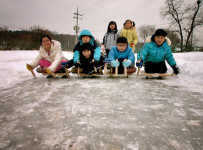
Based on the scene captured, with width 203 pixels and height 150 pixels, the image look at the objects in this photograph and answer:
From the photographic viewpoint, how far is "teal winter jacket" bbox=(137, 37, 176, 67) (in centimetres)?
335

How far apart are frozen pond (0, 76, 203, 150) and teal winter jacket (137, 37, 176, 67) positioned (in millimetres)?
1426

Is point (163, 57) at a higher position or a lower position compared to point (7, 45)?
lower

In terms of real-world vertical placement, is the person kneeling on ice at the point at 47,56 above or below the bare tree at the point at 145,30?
below

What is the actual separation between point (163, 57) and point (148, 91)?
5.16 ft

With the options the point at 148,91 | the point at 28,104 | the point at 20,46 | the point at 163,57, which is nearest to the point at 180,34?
the point at 163,57

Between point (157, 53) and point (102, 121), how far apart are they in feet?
9.05

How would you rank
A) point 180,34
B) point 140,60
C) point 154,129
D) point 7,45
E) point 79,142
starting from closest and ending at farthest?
point 79,142
point 154,129
point 140,60
point 7,45
point 180,34

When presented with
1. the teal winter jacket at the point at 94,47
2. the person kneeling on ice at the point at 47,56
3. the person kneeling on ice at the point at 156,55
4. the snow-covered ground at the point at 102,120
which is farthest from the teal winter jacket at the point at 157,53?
the person kneeling on ice at the point at 47,56

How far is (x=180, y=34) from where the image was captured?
63.2 ft

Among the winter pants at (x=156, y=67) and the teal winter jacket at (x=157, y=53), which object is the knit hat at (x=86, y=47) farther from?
the winter pants at (x=156, y=67)

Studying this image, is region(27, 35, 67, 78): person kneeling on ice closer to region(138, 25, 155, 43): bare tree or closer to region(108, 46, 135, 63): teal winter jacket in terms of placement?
region(108, 46, 135, 63): teal winter jacket

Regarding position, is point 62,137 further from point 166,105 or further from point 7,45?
point 7,45

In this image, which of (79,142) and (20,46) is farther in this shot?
(20,46)

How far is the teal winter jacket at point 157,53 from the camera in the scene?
3354mm
